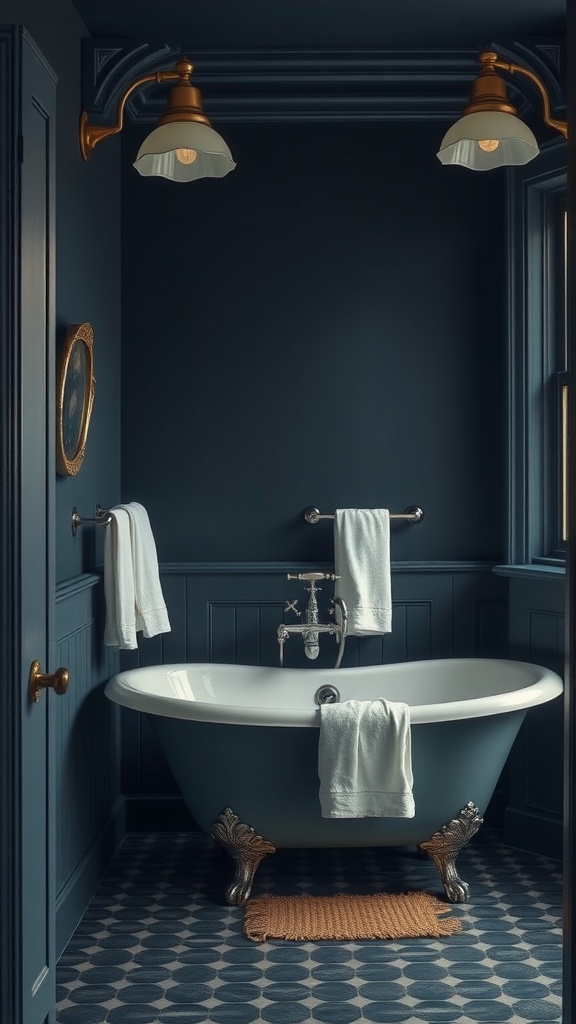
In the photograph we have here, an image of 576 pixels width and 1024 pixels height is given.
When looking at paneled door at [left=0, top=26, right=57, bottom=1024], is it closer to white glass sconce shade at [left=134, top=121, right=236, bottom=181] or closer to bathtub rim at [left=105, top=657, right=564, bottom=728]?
white glass sconce shade at [left=134, top=121, right=236, bottom=181]

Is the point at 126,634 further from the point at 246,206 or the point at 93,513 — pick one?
the point at 246,206

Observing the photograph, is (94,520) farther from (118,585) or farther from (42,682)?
(42,682)

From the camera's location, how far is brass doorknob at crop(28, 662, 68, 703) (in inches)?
67.5

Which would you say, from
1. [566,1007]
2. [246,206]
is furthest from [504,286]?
[566,1007]

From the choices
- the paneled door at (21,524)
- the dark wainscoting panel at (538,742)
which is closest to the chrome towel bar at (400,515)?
the dark wainscoting panel at (538,742)

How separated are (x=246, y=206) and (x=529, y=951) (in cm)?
274

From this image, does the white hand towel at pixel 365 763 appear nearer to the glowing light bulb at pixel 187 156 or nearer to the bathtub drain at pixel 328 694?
the bathtub drain at pixel 328 694

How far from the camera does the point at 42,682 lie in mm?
A: 1726

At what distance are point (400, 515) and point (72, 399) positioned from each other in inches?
55.3

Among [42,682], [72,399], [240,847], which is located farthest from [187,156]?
[240,847]

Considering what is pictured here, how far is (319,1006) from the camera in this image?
2.61 m

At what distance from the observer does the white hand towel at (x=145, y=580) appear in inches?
141

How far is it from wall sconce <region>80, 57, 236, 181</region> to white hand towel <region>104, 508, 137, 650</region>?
1089 mm

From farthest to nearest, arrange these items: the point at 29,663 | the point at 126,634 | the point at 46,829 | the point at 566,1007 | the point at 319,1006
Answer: the point at 126,634 < the point at 319,1006 < the point at 46,829 < the point at 29,663 < the point at 566,1007
